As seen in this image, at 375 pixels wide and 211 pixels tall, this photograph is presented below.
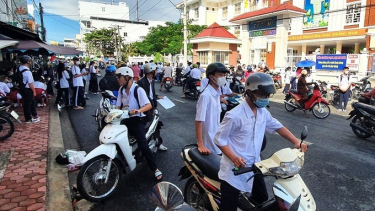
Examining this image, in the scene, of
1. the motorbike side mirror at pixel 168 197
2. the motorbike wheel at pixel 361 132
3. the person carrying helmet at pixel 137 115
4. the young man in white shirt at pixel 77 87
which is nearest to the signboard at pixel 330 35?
the motorbike wheel at pixel 361 132

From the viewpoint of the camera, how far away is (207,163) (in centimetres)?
252

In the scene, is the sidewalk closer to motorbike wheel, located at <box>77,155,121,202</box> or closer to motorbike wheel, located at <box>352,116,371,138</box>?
motorbike wheel, located at <box>77,155,121,202</box>

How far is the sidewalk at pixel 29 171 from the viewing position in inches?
128

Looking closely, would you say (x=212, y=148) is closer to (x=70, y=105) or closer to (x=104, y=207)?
(x=104, y=207)

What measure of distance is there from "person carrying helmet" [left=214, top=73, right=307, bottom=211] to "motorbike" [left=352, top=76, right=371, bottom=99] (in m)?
12.6

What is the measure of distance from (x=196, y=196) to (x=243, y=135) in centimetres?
111

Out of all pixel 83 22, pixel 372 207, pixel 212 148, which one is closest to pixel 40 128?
pixel 212 148

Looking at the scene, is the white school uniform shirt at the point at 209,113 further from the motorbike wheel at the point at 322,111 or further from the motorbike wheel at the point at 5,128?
the motorbike wheel at the point at 322,111

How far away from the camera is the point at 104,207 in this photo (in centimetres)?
330

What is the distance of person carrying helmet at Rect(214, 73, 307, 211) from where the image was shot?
2.04 m

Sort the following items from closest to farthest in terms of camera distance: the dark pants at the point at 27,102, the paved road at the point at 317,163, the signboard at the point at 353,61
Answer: the paved road at the point at 317,163
the dark pants at the point at 27,102
the signboard at the point at 353,61

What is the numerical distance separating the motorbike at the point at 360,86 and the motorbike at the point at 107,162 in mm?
12400

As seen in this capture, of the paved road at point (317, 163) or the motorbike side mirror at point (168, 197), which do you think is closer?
the motorbike side mirror at point (168, 197)

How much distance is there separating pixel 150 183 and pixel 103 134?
3.36ft
